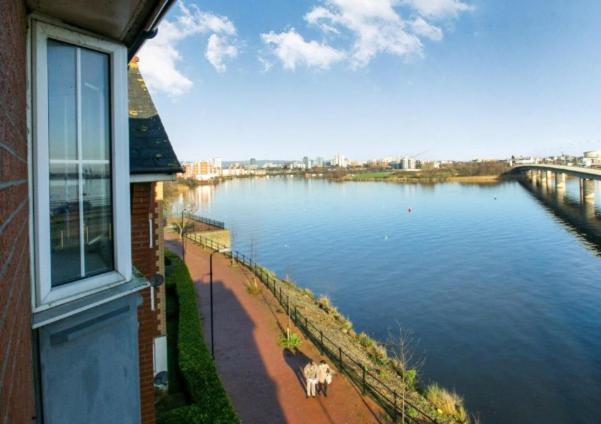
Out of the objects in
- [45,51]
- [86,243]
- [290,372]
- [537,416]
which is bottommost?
[537,416]

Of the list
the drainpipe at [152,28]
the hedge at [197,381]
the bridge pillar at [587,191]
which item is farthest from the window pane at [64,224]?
the bridge pillar at [587,191]

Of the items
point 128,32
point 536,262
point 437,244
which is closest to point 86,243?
point 128,32

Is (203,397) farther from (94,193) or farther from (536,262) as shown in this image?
(536,262)

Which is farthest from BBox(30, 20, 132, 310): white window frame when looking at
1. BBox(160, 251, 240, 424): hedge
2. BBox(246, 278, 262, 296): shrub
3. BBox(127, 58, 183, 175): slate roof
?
BBox(246, 278, 262, 296): shrub

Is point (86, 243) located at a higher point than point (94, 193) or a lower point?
lower

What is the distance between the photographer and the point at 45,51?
117 inches

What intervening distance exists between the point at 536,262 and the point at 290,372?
27319mm

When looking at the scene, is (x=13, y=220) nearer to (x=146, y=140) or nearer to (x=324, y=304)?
(x=146, y=140)

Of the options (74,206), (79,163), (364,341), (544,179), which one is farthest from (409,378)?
(544,179)

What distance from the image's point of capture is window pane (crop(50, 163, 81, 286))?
3.17 m

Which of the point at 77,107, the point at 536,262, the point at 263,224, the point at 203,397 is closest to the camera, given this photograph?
the point at 77,107

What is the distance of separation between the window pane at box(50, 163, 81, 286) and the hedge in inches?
253

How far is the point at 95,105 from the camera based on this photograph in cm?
347

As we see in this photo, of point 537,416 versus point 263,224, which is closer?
point 537,416
